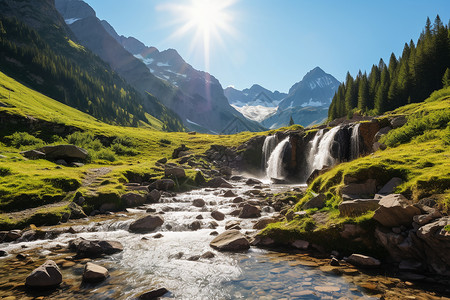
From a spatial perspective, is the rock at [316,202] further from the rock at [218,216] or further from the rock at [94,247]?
the rock at [94,247]

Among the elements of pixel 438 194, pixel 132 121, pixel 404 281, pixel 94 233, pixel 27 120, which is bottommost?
pixel 94 233

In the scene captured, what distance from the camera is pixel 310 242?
11.6 m

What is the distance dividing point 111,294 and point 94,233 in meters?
10.5

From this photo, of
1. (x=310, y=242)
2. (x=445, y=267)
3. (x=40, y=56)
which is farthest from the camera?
(x=40, y=56)

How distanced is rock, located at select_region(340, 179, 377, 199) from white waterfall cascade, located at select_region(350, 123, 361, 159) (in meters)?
31.6

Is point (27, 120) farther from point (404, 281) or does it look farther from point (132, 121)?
point (132, 121)

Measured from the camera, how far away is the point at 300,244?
11875mm

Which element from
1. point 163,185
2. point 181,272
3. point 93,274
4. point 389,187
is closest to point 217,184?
point 163,185

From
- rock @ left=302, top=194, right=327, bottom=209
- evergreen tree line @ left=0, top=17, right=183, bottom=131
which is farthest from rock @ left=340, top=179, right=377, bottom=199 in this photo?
evergreen tree line @ left=0, top=17, right=183, bottom=131

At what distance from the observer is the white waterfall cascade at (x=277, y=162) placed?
59156mm

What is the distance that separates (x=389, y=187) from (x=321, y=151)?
126ft

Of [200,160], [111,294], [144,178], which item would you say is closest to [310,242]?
[111,294]

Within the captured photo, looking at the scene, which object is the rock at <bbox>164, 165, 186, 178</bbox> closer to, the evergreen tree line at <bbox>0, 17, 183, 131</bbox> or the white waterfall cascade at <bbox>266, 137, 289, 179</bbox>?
the white waterfall cascade at <bbox>266, 137, 289, 179</bbox>

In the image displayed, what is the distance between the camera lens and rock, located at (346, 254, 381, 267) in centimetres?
938
